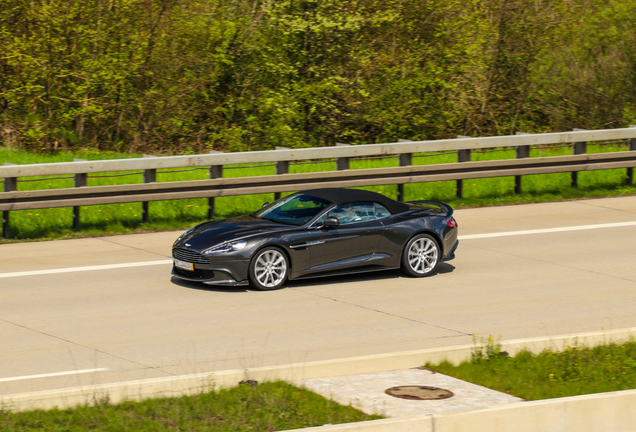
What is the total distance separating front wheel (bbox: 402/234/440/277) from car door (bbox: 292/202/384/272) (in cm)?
52

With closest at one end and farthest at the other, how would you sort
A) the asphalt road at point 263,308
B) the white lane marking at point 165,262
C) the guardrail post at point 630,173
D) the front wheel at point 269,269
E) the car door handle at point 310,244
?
the asphalt road at point 263,308 → the front wheel at point 269,269 → the car door handle at point 310,244 → the white lane marking at point 165,262 → the guardrail post at point 630,173

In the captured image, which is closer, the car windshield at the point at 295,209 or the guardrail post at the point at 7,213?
the car windshield at the point at 295,209

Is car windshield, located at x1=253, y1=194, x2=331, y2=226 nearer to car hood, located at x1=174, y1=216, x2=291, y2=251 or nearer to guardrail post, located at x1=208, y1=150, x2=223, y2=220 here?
car hood, located at x1=174, y1=216, x2=291, y2=251

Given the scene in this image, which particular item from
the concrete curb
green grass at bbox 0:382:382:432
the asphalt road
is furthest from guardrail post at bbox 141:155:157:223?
green grass at bbox 0:382:382:432

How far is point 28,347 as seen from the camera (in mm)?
8852

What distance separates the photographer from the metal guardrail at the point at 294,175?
1432 centimetres

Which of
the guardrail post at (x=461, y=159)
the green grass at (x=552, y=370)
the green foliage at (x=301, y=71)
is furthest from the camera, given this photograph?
the green foliage at (x=301, y=71)

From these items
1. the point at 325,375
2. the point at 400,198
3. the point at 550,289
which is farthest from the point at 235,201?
the point at 325,375

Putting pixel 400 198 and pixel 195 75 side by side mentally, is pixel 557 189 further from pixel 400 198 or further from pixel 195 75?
pixel 195 75

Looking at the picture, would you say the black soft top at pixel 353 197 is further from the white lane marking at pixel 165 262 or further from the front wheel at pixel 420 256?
the white lane marking at pixel 165 262

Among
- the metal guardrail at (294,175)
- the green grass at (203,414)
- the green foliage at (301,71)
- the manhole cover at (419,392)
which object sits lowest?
the manhole cover at (419,392)

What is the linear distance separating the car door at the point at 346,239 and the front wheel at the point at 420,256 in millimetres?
521

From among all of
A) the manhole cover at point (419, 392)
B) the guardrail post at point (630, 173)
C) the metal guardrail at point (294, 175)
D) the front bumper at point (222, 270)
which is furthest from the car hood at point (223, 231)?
the guardrail post at point (630, 173)

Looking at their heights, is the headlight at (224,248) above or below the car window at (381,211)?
below
